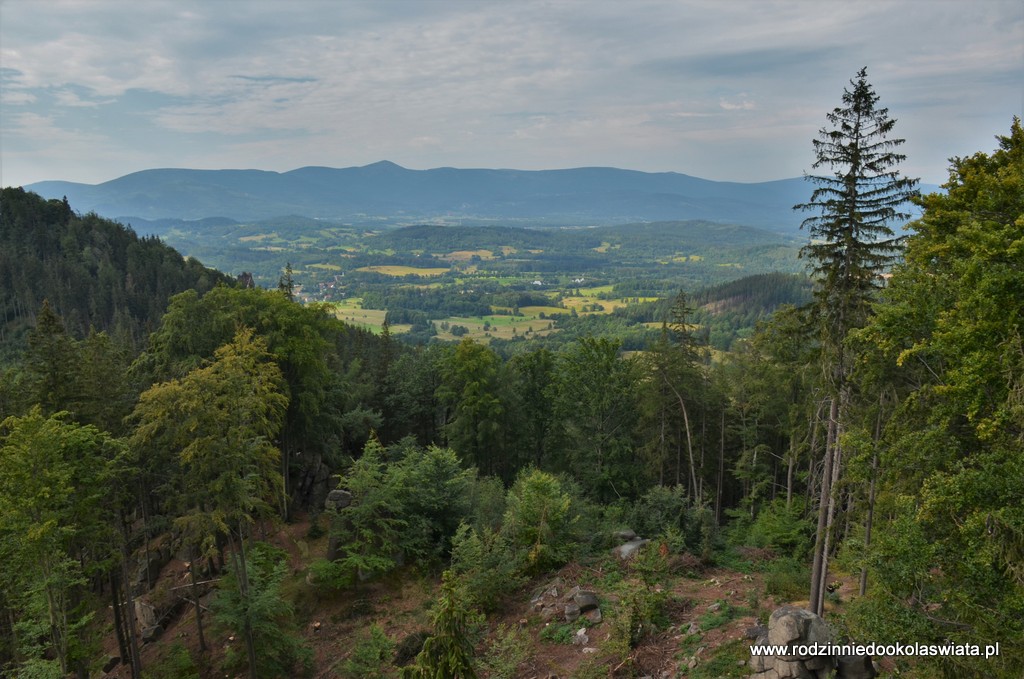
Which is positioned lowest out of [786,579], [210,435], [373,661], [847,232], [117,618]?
[117,618]

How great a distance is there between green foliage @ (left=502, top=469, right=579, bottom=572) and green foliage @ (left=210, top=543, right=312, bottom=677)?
712 cm

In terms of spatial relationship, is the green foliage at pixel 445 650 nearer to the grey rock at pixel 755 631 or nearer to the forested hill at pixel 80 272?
the grey rock at pixel 755 631

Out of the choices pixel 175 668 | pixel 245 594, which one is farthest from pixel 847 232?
pixel 175 668

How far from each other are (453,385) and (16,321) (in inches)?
2457

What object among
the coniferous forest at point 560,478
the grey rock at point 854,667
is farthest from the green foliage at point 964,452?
the grey rock at point 854,667

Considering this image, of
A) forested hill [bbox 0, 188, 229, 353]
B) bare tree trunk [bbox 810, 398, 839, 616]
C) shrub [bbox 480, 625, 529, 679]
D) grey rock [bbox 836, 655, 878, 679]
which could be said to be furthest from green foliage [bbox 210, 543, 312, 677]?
forested hill [bbox 0, 188, 229, 353]

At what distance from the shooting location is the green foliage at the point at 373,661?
1412cm

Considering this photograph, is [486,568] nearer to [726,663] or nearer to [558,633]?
[558,633]

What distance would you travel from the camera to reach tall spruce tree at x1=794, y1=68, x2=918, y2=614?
43.5 ft

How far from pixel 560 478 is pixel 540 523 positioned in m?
5.98

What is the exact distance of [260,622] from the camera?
15719 millimetres

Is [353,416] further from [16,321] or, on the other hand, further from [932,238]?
[16,321]

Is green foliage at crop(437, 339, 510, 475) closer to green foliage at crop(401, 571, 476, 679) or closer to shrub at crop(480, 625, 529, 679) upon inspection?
shrub at crop(480, 625, 529, 679)

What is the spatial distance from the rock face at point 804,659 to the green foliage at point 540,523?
9353 millimetres
